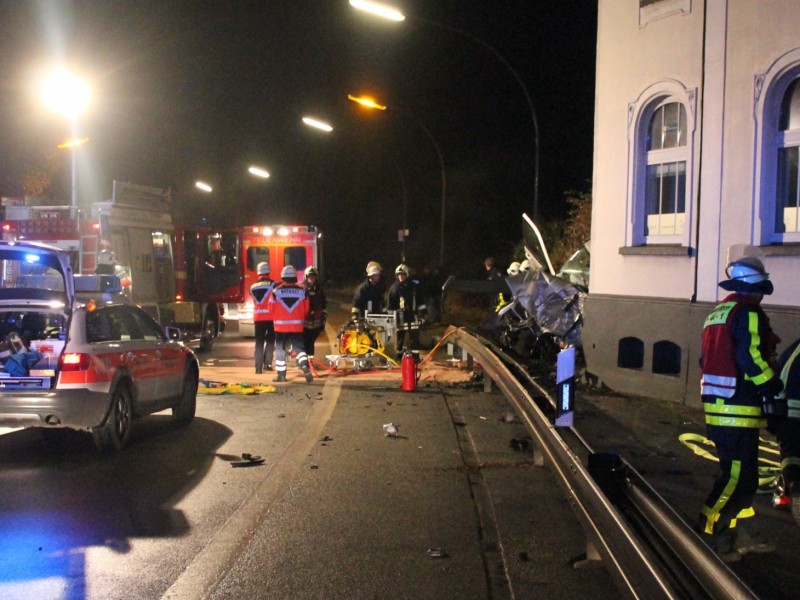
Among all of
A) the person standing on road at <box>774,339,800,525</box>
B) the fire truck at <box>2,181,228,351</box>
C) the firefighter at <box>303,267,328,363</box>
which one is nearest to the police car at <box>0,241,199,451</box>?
the firefighter at <box>303,267,328,363</box>

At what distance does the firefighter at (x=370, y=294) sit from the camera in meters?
17.1

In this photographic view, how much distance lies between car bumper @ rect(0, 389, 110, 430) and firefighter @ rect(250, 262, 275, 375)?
6.19 metres

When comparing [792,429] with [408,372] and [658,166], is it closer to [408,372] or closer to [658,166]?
[658,166]

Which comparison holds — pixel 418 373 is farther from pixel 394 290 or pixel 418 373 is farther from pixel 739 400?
pixel 739 400

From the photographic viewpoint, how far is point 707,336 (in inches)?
227

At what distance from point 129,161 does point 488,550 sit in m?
43.1

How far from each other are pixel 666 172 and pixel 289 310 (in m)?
5.79

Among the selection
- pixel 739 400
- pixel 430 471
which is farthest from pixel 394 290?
pixel 739 400

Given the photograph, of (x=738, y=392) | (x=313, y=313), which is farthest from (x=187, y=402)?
(x=738, y=392)

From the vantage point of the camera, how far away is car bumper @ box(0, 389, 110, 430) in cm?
824

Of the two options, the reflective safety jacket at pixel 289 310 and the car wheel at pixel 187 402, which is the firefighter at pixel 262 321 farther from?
the car wheel at pixel 187 402

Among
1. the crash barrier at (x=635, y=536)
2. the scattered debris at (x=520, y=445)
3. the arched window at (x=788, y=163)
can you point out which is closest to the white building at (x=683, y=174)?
the arched window at (x=788, y=163)

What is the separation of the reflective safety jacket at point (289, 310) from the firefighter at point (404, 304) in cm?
305

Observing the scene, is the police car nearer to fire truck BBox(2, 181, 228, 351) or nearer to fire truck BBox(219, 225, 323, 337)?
fire truck BBox(2, 181, 228, 351)
